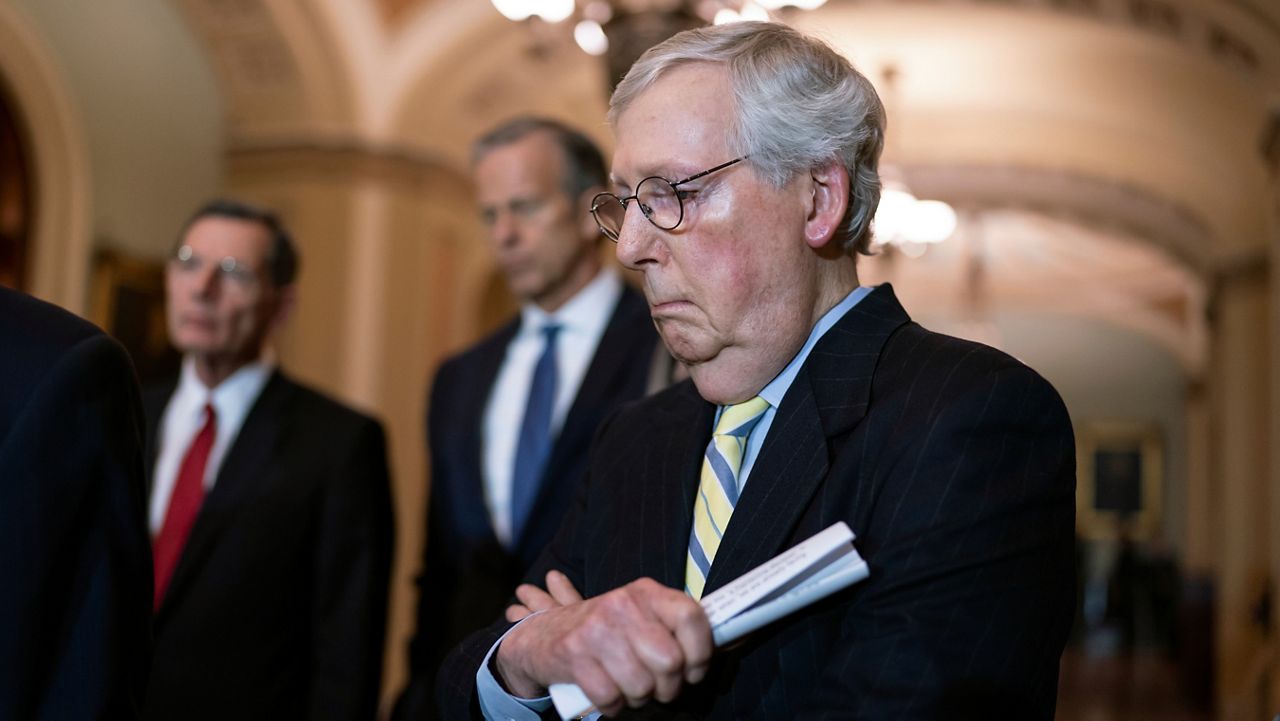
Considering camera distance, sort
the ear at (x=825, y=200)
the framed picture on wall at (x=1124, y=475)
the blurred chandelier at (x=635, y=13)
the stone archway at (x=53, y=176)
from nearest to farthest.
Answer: the ear at (x=825, y=200) < the blurred chandelier at (x=635, y=13) < the stone archway at (x=53, y=176) < the framed picture on wall at (x=1124, y=475)

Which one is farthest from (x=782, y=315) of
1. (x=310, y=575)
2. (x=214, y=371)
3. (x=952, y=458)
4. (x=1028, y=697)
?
(x=214, y=371)

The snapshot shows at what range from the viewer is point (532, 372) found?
312 cm

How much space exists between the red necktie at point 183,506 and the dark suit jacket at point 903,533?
1.18m

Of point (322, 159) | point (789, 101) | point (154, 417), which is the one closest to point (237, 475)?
point (154, 417)

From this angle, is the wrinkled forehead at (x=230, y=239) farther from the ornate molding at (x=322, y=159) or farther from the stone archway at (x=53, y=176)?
the ornate molding at (x=322, y=159)

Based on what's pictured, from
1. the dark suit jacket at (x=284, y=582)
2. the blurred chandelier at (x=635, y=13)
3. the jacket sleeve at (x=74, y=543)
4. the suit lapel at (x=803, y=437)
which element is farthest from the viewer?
the blurred chandelier at (x=635, y=13)

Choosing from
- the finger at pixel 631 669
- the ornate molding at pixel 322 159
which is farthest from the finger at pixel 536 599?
the ornate molding at pixel 322 159

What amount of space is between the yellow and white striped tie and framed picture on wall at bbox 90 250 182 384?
5.65 meters

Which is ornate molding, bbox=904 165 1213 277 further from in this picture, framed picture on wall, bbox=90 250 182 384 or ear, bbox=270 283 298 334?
ear, bbox=270 283 298 334

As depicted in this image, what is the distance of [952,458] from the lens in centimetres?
146

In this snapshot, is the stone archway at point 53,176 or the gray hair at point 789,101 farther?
the stone archway at point 53,176

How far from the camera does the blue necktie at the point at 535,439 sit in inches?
115

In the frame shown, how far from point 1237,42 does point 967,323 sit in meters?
11.6

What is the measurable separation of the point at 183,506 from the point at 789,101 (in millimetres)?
1755
